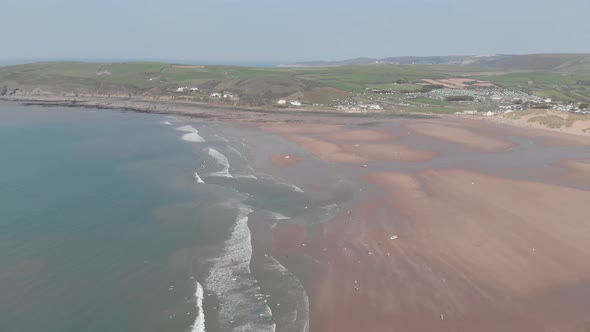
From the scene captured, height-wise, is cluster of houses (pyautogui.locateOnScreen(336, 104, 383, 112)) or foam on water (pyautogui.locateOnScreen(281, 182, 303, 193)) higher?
cluster of houses (pyautogui.locateOnScreen(336, 104, 383, 112))

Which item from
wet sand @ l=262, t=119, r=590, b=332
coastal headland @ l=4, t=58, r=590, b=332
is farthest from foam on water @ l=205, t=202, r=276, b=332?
wet sand @ l=262, t=119, r=590, b=332

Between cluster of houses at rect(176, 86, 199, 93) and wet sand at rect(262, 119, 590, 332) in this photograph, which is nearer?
wet sand at rect(262, 119, 590, 332)

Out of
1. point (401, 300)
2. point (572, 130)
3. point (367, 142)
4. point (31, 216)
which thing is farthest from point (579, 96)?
point (31, 216)

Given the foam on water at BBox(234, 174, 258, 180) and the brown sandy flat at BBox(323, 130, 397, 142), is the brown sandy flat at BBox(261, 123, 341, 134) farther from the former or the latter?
the foam on water at BBox(234, 174, 258, 180)

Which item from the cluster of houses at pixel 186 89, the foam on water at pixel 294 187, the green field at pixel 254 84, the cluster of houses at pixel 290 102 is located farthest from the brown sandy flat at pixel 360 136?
the cluster of houses at pixel 186 89

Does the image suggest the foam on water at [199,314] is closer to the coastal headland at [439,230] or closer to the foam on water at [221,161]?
the coastal headland at [439,230]

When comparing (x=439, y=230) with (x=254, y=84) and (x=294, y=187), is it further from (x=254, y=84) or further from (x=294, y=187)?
(x=254, y=84)
